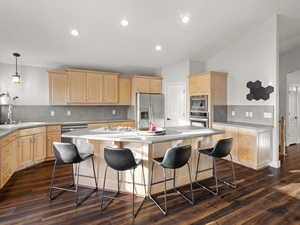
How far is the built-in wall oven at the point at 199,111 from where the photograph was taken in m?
4.82

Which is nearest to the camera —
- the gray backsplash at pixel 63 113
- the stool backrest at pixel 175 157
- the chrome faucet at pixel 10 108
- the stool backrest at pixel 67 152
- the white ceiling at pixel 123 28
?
the stool backrest at pixel 175 157

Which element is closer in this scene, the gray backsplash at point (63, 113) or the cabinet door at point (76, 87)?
the gray backsplash at point (63, 113)

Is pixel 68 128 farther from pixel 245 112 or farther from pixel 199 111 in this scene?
pixel 245 112

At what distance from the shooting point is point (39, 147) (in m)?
4.06

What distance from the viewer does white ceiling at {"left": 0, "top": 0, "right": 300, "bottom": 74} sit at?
9.90ft

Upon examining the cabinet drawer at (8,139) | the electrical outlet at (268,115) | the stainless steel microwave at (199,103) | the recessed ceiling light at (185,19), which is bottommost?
the cabinet drawer at (8,139)

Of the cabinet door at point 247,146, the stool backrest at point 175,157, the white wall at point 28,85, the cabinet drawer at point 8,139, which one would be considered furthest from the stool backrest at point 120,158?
the white wall at point 28,85

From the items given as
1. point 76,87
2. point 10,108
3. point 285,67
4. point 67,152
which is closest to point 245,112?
point 285,67

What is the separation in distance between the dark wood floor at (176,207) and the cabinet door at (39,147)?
0.84 meters

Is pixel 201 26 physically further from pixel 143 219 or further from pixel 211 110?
pixel 143 219

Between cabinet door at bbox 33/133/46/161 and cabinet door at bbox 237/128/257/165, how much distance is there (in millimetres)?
4488

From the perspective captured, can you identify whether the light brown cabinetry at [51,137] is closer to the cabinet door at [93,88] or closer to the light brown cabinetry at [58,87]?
the light brown cabinetry at [58,87]

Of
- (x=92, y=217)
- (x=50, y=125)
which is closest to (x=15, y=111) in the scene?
(x=50, y=125)

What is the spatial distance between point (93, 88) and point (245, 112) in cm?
412
